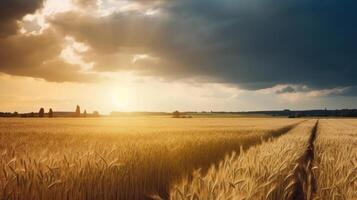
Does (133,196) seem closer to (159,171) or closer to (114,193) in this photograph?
(114,193)

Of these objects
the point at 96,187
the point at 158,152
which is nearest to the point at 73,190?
the point at 96,187

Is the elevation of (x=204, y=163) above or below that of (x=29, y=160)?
below

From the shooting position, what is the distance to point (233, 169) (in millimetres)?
4719

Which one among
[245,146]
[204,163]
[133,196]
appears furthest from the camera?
[245,146]

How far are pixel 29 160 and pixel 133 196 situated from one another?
1907 millimetres

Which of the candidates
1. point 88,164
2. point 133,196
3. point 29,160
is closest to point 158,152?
point 133,196

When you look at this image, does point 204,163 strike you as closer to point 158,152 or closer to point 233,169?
point 158,152

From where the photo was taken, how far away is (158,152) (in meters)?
8.70

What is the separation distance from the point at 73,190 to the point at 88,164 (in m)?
0.50

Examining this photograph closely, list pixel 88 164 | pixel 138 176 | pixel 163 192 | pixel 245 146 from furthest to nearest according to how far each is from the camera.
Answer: pixel 245 146
pixel 163 192
pixel 138 176
pixel 88 164

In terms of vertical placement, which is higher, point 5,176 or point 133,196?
point 5,176

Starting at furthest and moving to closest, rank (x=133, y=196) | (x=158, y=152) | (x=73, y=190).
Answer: (x=158, y=152), (x=133, y=196), (x=73, y=190)

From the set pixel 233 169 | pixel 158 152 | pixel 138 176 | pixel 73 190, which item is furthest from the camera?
pixel 158 152

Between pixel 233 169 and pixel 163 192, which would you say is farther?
pixel 163 192
